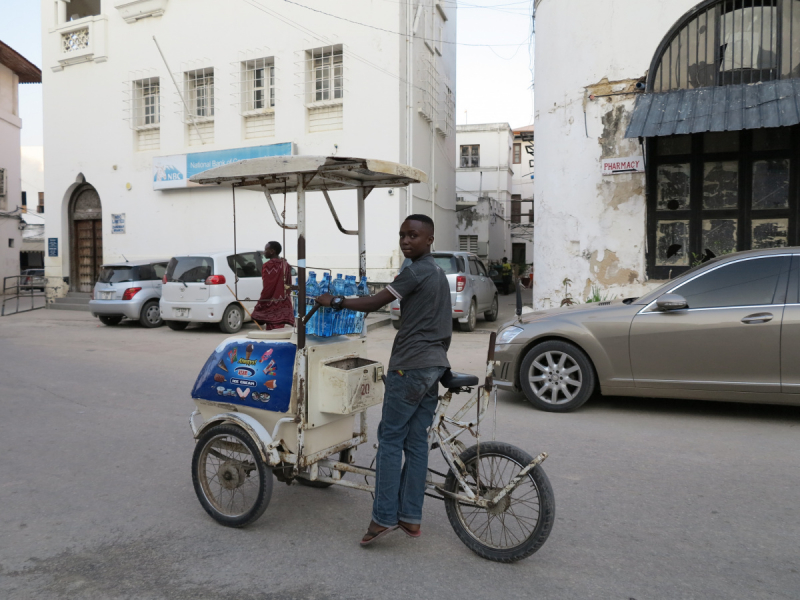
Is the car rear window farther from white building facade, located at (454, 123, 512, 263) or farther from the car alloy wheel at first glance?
white building facade, located at (454, 123, 512, 263)

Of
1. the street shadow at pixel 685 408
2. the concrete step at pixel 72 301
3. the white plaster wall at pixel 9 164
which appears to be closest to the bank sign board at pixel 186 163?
the concrete step at pixel 72 301

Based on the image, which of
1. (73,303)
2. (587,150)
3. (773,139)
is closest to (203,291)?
(587,150)

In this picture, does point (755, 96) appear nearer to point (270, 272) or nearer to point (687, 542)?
point (270, 272)

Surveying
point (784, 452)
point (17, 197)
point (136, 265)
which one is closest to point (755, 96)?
point (784, 452)

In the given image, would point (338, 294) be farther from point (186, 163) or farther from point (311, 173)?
point (186, 163)

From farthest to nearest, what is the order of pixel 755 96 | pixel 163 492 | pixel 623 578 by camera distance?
pixel 755 96, pixel 163 492, pixel 623 578

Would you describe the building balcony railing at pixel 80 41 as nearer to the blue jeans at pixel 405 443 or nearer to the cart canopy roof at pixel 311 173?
the cart canopy roof at pixel 311 173

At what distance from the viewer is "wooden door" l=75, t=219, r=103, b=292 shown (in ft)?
68.4

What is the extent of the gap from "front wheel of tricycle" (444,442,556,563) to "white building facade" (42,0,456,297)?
39.5 ft

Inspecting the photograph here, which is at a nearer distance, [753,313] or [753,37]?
[753,313]

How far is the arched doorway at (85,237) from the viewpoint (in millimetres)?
20812

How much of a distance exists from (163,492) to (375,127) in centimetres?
1312

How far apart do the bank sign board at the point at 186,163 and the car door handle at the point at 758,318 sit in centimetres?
1367

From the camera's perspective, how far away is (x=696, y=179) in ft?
36.5
